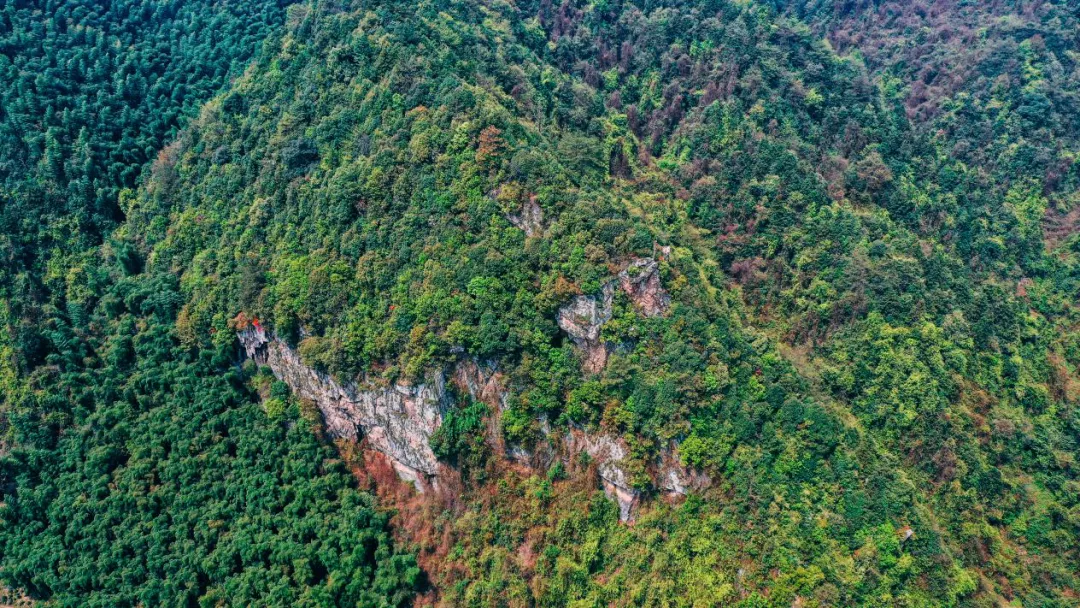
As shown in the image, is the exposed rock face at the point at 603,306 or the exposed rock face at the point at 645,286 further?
the exposed rock face at the point at 645,286

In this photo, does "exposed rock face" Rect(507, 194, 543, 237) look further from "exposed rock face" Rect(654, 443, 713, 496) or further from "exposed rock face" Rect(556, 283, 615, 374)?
"exposed rock face" Rect(654, 443, 713, 496)

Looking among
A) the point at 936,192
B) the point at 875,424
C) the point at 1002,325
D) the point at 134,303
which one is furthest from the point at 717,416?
the point at 134,303

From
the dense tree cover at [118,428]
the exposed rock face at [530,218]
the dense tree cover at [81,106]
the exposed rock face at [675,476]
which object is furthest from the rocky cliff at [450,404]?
the dense tree cover at [81,106]

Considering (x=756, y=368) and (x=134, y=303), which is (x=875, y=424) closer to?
(x=756, y=368)

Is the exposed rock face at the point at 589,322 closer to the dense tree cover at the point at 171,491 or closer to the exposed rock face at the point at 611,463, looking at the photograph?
the exposed rock face at the point at 611,463

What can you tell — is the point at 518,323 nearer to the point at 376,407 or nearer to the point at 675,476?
the point at 376,407

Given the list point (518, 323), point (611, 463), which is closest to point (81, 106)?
point (518, 323)

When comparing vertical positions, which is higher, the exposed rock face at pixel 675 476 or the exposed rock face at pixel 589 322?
the exposed rock face at pixel 589 322
